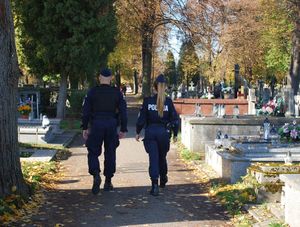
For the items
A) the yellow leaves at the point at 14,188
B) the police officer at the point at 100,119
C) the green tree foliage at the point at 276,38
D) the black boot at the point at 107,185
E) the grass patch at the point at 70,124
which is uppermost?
the green tree foliage at the point at 276,38

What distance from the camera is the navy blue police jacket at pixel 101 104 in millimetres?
8172

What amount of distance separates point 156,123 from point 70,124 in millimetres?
15893

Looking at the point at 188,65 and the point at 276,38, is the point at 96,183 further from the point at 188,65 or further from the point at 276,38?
the point at 188,65

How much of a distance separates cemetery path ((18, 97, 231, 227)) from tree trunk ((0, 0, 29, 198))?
596 mm

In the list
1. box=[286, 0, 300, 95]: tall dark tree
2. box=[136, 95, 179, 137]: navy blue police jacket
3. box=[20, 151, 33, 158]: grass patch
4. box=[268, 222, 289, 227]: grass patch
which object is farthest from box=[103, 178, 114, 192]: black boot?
box=[286, 0, 300, 95]: tall dark tree

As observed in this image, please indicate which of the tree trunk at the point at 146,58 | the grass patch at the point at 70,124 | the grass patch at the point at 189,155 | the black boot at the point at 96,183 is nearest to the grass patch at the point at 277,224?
the black boot at the point at 96,183

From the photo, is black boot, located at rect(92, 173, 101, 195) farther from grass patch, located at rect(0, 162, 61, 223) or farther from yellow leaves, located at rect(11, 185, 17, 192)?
yellow leaves, located at rect(11, 185, 17, 192)

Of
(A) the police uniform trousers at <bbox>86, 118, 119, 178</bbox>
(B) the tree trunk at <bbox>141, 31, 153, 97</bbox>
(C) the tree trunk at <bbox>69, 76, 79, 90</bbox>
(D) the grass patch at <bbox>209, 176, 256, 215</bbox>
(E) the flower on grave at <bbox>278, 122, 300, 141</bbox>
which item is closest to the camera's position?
(D) the grass patch at <bbox>209, 176, 256, 215</bbox>

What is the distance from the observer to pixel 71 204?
7676 millimetres

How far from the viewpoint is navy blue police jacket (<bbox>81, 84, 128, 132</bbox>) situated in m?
8.17

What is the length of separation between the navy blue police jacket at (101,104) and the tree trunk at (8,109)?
1120 mm

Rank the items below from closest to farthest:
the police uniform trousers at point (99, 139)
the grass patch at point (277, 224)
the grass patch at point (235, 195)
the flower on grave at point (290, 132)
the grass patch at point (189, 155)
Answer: the grass patch at point (277, 224), the grass patch at point (235, 195), the police uniform trousers at point (99, 139), the flower on grave at point (290, 132), the grass patch at point (189, 155)

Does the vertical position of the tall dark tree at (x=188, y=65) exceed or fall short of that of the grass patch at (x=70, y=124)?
it exceeds it

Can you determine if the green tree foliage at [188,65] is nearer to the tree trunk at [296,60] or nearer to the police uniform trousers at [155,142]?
the tree trunk at [296,60]
